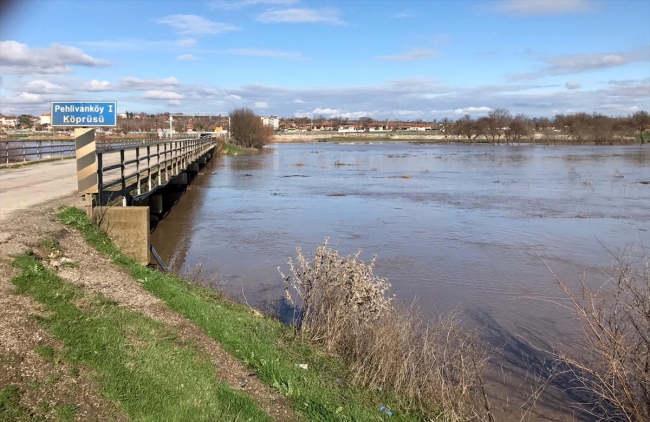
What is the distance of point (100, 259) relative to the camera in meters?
7.81

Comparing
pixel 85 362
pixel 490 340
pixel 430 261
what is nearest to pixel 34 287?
pixel 85 362

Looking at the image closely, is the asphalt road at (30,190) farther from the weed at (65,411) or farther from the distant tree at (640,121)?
the distant tree at (640,121)

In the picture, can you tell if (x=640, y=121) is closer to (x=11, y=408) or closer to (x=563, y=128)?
(x=563, y=128)

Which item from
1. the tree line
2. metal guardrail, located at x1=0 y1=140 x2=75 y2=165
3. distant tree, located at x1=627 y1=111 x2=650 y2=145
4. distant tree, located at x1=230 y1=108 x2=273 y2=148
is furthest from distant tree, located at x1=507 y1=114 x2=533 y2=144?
metal guardrail, located at x1=0 y1=140 x2=75 y2=165

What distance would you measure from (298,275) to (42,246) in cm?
343

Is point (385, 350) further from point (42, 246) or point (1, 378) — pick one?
point (42, 246)

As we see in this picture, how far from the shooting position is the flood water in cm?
973

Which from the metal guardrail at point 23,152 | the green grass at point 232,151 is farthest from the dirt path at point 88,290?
the green grass at point 232,151

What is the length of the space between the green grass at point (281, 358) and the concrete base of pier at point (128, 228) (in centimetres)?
107

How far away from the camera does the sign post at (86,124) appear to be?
928cm

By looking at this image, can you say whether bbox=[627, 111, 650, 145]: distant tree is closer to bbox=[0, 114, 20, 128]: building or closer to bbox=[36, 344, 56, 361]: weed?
bbox=[0, 114, 20, 128]: building

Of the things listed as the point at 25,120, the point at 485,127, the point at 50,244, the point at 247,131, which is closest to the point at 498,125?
the point at 485,127

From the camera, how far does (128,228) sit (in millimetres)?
9414

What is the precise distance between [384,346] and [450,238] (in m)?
10.5
